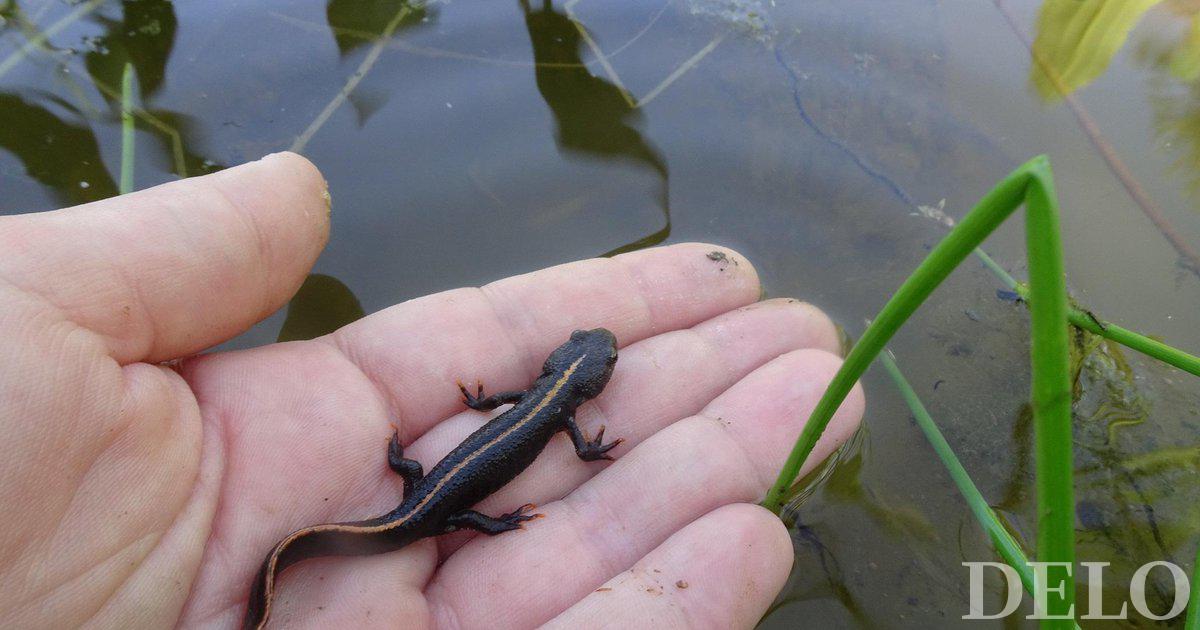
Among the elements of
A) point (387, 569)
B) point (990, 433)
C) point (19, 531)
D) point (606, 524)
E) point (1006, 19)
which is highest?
point (1006, 19)

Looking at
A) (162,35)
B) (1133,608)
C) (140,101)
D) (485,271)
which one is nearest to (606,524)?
(485,271)

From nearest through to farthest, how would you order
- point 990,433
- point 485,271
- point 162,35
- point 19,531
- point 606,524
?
point 19,531 < point 606,524 < point 990,433 < point 485,271 < point 162,35

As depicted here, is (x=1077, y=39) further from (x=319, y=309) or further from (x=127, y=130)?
(x=127, y=130)

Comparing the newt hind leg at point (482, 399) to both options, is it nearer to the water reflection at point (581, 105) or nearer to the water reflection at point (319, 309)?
the water reflection at point (319, 309)

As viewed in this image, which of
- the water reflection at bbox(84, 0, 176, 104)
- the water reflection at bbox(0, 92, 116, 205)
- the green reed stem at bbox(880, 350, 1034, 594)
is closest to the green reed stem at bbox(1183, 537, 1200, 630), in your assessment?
the green reed stem at bbox(880, 350, 1034, 594)

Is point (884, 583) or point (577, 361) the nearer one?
point (884, 583)

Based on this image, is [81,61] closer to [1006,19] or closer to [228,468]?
[228,468]
